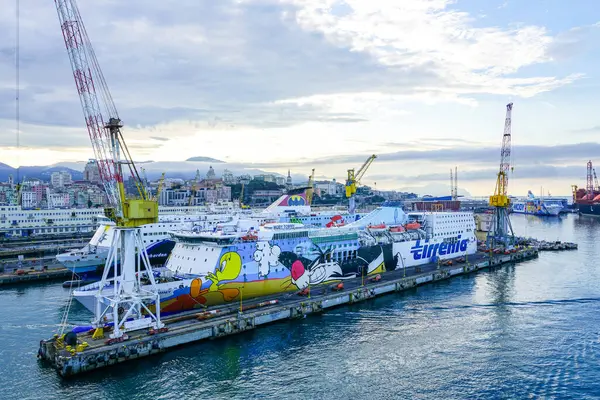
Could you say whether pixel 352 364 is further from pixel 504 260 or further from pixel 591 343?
pixel 504 260

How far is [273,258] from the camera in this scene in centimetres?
3309

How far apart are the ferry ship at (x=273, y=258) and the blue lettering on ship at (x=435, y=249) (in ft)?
0.35

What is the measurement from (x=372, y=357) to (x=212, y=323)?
8907 millimetres

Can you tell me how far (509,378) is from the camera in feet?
69.0

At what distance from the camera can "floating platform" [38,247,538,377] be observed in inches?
857

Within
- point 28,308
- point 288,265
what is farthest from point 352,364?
point 28,308

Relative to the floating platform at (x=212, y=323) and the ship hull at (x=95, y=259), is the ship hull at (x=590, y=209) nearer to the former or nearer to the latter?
the floating platform at (x=212, y=323)

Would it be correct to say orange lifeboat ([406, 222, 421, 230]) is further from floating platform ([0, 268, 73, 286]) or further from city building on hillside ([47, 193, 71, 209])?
city building on hillside ([47, 193, 71, 209])

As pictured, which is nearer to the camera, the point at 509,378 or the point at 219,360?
the point at 509,378

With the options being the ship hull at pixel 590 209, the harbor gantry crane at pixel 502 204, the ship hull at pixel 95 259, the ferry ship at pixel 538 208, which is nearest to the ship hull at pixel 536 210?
the ferry ship at pixel 538 208

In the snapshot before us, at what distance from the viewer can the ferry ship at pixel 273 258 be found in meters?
29.0

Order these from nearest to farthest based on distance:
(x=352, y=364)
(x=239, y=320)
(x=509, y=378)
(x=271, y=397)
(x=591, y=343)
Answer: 1. (x=271, y=397)
2. (x=509, y=378)
3. (x=352, y=364)
4. (x=591, y=343)
5. (x=239, y=320)

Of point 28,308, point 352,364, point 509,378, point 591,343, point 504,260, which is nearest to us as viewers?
point 509,378

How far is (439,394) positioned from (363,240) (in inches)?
873
